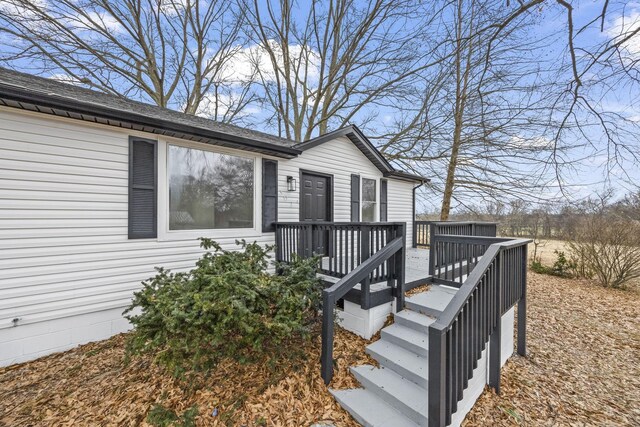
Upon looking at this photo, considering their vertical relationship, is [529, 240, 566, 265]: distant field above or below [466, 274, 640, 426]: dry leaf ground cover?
above

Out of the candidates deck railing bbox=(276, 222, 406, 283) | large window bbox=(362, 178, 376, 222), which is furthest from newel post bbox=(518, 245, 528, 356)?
large window bbox=(362, 178, 376, 222)

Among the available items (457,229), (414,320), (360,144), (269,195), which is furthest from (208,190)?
(457,229)

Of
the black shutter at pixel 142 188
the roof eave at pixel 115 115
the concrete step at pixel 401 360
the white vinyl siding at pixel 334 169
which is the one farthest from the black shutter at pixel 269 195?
the concrete step at pixel 401 360

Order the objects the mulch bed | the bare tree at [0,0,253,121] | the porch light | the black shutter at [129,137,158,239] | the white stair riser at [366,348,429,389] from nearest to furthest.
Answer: the mulch bed
the white stair riser at [366,348,429,389]
the black shutter at [129,137,158,239]
the porch light
the bare tree at [0,0,253,121]

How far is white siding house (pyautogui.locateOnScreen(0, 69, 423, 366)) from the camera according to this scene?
3537mm

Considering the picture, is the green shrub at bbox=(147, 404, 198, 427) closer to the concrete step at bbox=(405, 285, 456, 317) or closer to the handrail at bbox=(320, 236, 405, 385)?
the handrail at bbox=(320, 236, 405, 385)

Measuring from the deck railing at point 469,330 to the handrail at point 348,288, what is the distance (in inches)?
47.3

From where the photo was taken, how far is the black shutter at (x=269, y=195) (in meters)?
5.87

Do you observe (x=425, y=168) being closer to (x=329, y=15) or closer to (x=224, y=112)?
(x=329, y=15)

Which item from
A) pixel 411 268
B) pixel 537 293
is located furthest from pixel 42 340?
pixel 537 293

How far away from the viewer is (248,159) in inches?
224

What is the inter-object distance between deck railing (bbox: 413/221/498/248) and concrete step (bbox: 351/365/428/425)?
2297 mm

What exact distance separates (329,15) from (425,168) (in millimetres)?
8304

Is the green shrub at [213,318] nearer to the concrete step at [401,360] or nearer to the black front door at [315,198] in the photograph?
the concrete step at [401,360]
